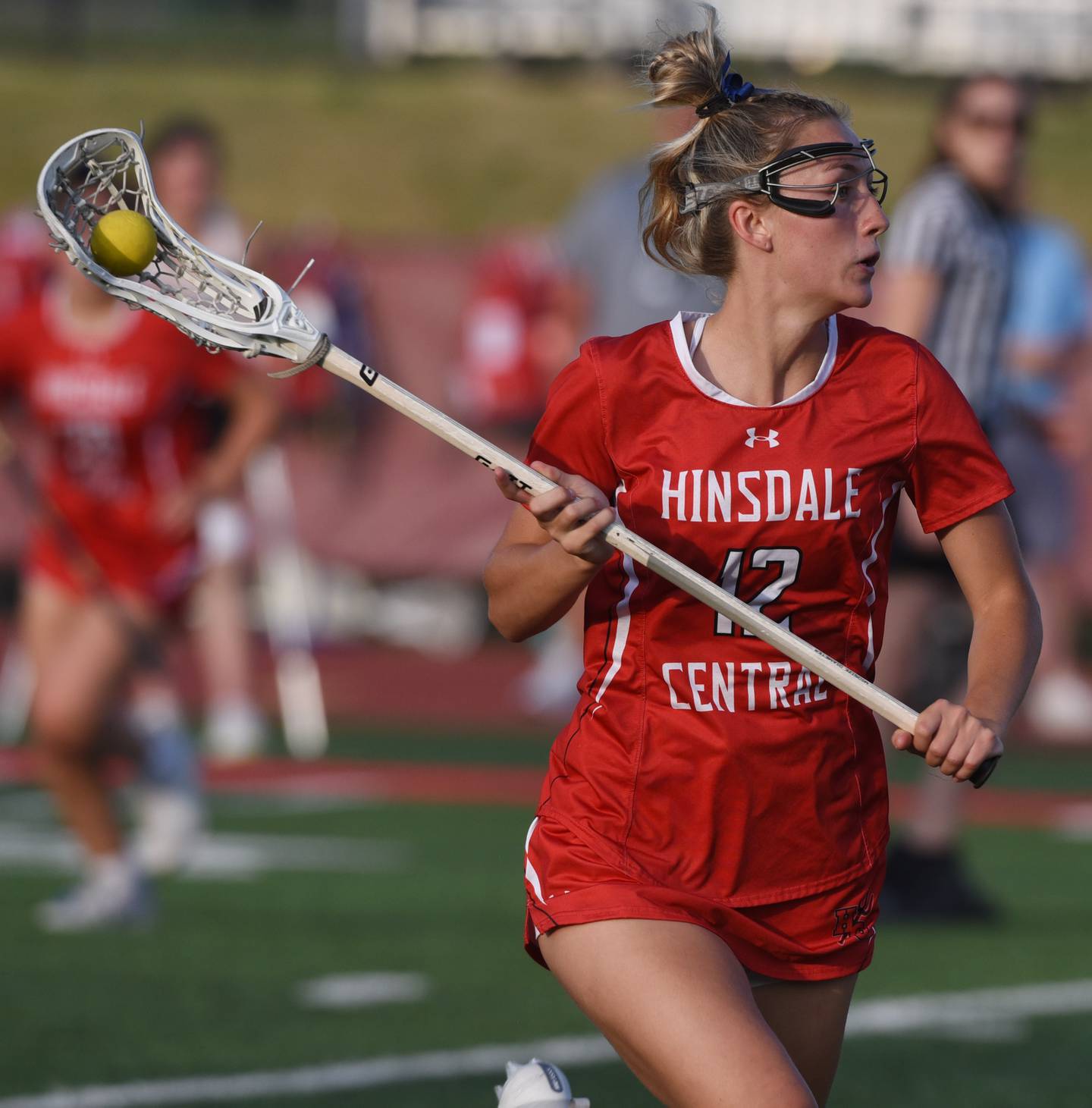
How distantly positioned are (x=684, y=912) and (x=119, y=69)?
27.7 metres

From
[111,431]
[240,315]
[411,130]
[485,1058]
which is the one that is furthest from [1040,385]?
[411,130]

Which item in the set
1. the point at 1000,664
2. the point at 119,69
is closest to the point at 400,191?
the point at 119,69

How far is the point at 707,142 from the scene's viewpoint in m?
3.67

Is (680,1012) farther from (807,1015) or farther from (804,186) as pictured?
(804,186)

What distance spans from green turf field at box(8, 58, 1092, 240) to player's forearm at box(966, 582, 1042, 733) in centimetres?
2263

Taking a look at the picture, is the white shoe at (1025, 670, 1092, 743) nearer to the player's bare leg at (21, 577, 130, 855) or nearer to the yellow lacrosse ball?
the player's bare leg at (21, 577, 130, 855)

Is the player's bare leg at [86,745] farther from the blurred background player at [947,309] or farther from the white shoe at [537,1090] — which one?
the white shoe at [537,1090]

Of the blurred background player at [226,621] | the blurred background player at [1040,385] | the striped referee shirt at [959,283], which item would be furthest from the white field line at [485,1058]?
the blurred background player at [226,621]

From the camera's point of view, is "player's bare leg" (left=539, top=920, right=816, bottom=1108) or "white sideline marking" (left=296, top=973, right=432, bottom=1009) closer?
"player's bare leg" (left=539, top=920, right=816, bottom=1108)

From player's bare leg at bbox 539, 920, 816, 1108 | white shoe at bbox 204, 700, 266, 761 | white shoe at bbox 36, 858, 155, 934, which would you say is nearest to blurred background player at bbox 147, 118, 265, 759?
white shoe at bbox 204, 700, 266, 761

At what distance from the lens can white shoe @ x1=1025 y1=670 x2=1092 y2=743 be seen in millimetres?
12727

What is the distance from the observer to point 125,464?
7.42 m

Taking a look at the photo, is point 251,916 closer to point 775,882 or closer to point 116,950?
point 116,950

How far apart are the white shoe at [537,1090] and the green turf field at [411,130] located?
22.7 meters
